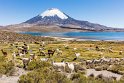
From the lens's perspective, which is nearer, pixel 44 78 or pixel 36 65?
pixel 44 78

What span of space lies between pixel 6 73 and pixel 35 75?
6.45 meters

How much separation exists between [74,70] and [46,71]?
5.91 m

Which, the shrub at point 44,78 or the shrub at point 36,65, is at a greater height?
the shrub at point 44,78

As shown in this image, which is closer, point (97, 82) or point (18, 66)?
point (97, 82)

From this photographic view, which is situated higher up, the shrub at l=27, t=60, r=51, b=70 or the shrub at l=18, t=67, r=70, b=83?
the shrub at l=18, t=67, r=70, b=83

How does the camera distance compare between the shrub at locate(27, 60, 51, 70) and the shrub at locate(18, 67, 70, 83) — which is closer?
the shrub at locate(18, 67, 70, 83)

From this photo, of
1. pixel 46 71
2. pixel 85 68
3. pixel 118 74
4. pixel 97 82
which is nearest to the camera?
pixel 97 82

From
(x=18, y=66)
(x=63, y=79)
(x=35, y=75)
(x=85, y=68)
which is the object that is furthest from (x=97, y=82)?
(x=18, y=66)

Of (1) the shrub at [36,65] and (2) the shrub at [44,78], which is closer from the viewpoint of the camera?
(2) the shrub at [44,78]

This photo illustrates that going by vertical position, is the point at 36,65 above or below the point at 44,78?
below

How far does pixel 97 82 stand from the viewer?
65.0 feet

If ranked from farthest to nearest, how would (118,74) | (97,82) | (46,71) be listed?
(118,74) < (46,71) < (97,82)

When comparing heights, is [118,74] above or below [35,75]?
below

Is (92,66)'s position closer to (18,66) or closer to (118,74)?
(118,74)
